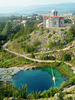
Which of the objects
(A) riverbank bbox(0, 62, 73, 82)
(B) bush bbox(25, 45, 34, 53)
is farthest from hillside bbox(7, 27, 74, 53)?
(A) riverbank bbox(0, 62, 73, 82)

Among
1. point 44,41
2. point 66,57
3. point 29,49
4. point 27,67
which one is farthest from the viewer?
point 44,41

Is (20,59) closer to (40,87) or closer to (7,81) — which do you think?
(7,81)

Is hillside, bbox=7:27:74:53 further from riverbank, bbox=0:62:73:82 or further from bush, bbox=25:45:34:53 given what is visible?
riverbank, bbox=0:62:73:82

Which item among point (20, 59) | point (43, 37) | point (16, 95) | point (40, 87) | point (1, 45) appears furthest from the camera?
point (1, 45)

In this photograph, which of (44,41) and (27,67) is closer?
(27,67)

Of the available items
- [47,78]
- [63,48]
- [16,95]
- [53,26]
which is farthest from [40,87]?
[53,26]

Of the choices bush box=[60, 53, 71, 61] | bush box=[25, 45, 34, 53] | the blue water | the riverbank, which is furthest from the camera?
bush box=[25, 45, 34, 53]

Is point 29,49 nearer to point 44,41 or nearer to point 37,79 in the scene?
point 44,41

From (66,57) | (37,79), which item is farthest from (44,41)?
(37,79)
